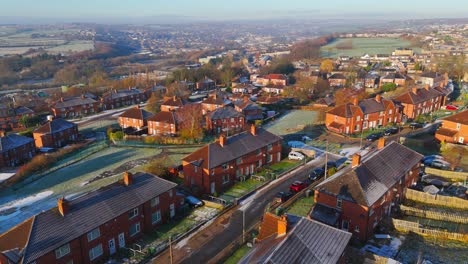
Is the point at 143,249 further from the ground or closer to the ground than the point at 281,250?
closer to the ground

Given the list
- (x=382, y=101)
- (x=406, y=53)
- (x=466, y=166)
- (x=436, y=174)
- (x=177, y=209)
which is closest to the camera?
(x=177, y=209)

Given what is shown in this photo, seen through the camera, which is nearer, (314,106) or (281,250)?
(281,250)

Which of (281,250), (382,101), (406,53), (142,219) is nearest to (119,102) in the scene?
(382,101)

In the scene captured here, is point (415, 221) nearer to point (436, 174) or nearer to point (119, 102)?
point (436, 174)

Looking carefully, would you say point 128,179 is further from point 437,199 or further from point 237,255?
point 437,199

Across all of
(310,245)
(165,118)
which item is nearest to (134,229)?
(310,245)

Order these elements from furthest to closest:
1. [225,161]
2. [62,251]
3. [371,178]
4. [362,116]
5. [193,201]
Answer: [362,116], [225,161], [193,201], [371,178], [62,251]

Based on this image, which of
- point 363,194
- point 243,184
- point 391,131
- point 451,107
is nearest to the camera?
point 363,194
